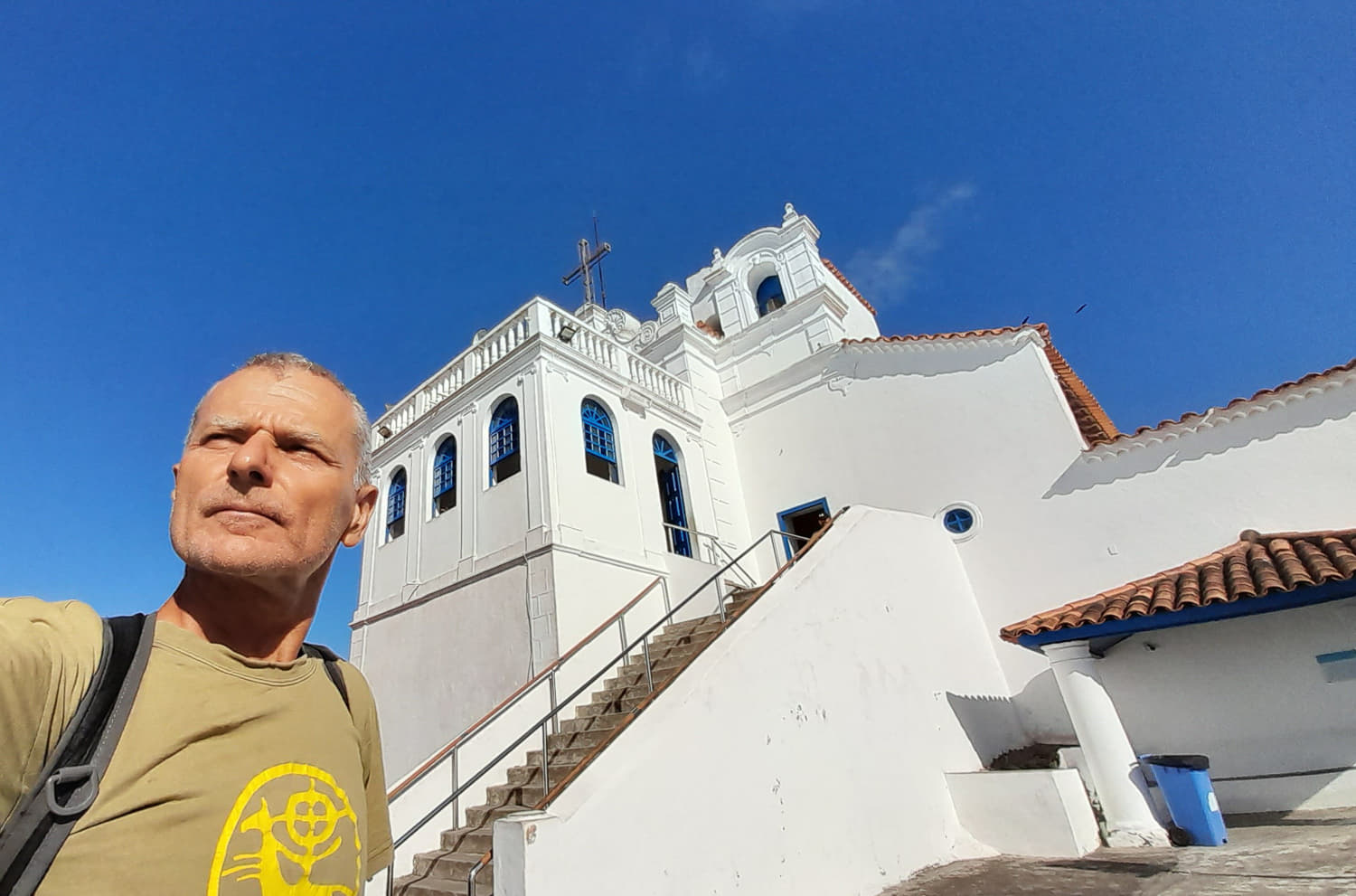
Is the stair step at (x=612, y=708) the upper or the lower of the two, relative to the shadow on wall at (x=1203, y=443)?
lower

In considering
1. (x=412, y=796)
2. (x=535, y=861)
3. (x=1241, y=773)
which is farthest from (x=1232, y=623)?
(x=412, y=796)

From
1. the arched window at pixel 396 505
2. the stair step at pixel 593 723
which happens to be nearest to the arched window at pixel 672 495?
the stair step at pixel 593 723

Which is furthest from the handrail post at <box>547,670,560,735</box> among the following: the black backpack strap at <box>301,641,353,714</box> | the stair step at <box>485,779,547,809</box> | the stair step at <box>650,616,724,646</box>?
the black backpack strap at <box>301,641,353,714</box>

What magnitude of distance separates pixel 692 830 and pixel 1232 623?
7.81 m

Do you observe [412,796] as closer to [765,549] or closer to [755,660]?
[755,660]

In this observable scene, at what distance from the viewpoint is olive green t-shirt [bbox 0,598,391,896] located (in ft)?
2.82

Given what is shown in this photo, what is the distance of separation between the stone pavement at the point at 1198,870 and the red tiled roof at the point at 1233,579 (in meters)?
2.21

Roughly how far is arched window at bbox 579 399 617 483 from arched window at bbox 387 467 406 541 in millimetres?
4473

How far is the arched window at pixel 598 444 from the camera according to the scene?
10.1 m

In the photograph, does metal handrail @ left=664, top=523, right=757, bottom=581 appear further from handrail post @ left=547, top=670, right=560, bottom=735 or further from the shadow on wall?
the shadow on wall

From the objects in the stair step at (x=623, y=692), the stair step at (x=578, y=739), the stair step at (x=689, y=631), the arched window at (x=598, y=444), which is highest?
the arched window at (x=598, y=444)

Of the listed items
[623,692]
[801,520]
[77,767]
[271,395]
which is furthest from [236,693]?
[801,520]

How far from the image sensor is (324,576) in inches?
61.1

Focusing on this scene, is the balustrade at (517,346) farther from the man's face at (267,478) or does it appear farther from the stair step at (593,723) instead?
the man's face at (267,478)
